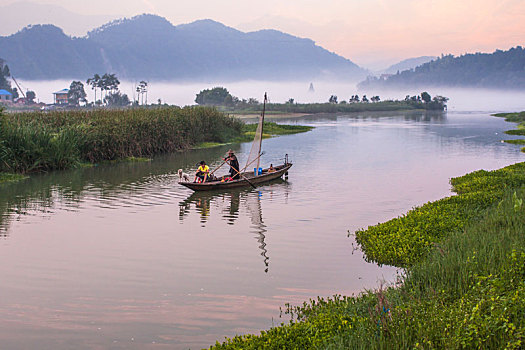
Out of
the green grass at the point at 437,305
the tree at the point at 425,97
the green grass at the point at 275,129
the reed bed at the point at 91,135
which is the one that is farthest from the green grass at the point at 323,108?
the green grass at the point at 437,305

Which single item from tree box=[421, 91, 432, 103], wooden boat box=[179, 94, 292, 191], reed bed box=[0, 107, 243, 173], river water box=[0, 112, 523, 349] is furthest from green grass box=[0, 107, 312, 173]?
tree box=[421, 91, 432, 103]

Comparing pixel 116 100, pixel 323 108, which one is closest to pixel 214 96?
pixel 116 100

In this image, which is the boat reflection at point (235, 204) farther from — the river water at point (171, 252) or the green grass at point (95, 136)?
the green grass at point (95, 136)

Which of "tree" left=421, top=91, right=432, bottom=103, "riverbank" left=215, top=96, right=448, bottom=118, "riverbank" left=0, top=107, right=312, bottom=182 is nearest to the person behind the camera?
"riverbank" left=0, top=107, right=312, bottom=182

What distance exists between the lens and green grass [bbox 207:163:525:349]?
27.2 ft

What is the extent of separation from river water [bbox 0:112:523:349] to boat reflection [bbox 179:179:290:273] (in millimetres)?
84

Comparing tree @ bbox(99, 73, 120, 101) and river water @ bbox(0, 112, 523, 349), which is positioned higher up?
tree @ bbox(99, 73, 120, 101)

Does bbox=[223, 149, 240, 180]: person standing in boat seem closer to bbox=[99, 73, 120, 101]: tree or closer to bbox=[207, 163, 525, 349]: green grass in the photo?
bbox=[207, 163, 525, 349]: green grass

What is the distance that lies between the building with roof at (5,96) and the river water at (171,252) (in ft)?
516

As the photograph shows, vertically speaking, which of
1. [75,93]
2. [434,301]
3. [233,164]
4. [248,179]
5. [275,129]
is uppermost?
[75,93]

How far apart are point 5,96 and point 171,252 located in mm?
181084

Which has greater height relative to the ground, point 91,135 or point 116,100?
point 116,100

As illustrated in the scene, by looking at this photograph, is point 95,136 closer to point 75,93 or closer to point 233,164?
point 233,164

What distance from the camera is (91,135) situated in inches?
1430
